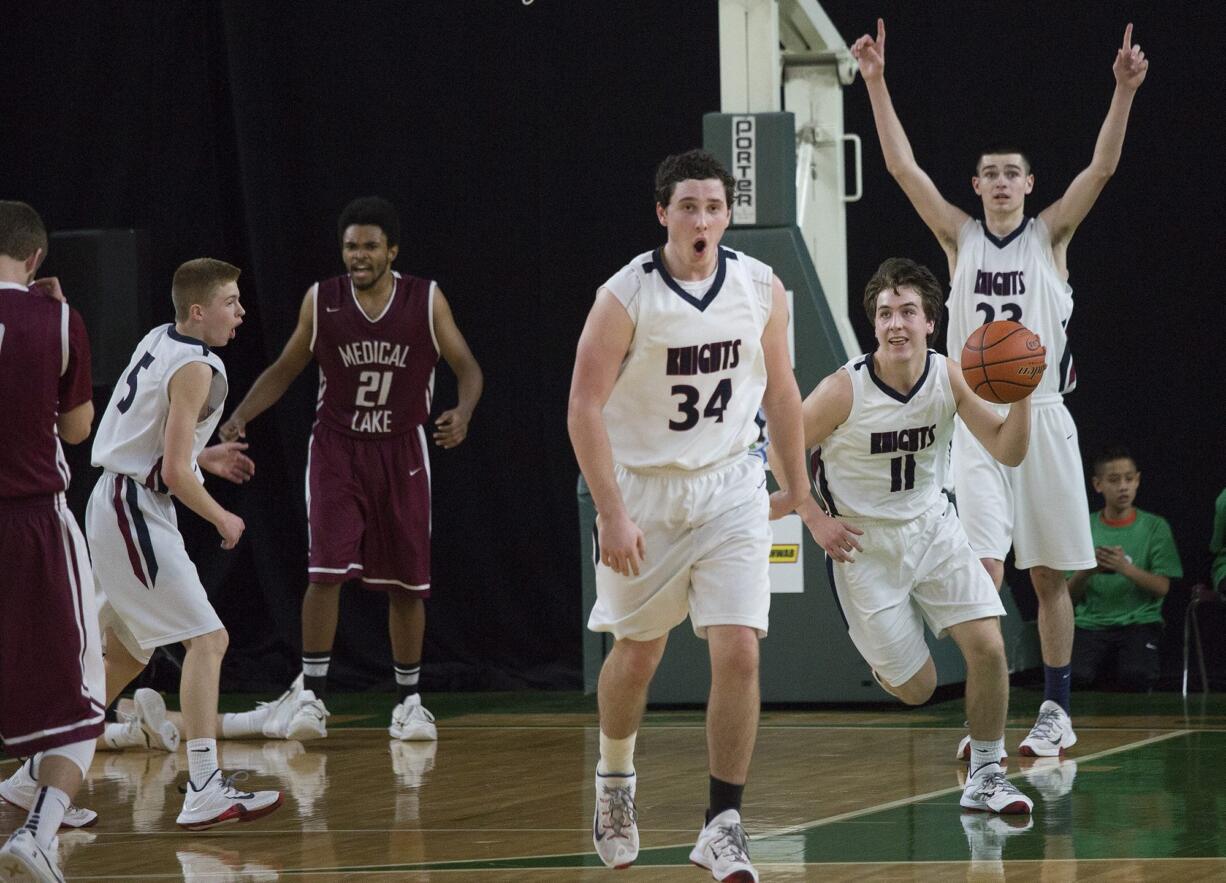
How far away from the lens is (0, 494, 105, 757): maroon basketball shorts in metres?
4.60

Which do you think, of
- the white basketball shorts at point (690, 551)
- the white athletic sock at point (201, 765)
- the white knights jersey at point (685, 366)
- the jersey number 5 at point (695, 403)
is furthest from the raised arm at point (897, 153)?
the white athletic sock at point (201, 765)

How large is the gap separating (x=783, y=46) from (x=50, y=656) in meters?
5.68

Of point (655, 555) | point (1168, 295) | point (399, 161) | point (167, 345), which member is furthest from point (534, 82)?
point (655, 555)

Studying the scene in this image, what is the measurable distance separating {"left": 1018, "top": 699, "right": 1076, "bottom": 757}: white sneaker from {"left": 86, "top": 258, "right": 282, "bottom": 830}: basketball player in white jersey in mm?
2741

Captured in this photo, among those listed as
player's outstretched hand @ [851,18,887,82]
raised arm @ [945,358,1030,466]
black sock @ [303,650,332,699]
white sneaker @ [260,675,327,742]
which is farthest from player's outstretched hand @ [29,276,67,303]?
black sock @ [303,650,332,699]

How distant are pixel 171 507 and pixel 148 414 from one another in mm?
320

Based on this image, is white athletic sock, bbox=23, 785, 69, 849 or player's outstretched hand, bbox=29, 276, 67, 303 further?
player's outstretched hand, bbox=29, 276, 67, 303

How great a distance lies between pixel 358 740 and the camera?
7953 mm

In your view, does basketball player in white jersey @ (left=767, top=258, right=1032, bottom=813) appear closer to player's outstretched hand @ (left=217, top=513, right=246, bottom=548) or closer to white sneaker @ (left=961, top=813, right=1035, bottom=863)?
white sneaker @ (left=961, top=813, right=1035, bottom=863)

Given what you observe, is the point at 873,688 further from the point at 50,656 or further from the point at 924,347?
the point at 50,656

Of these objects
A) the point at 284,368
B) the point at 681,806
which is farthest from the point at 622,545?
the point at 284,368

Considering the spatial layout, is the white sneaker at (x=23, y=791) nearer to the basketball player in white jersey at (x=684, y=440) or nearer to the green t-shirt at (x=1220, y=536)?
the basketball player in white jersey at (x=684, y=440)

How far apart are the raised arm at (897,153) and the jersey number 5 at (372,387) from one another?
2.44 meters

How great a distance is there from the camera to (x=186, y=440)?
577cm
